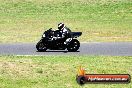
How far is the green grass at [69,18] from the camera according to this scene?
33656 mm

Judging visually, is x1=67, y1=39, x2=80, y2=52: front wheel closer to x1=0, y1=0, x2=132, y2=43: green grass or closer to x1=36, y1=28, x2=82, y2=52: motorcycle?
x1=36, y1=28, x2=82, y2=52: motorcycle

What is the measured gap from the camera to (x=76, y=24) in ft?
130

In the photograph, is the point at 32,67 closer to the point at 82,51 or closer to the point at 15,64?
the point at 15,64

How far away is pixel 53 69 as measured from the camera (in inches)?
726

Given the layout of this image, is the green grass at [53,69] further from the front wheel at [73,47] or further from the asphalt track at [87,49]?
the front wheel at [73,47]

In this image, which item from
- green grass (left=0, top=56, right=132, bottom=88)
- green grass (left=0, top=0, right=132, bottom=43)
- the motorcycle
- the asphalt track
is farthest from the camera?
green grass (left=0, top=0, right=132, bottom=43)

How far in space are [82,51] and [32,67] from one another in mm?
6702

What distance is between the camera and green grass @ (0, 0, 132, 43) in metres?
33.7

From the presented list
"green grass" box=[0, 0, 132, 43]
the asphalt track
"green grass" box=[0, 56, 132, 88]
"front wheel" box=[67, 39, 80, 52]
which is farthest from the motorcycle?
"green grass" box=[0, 0, 132, 43]

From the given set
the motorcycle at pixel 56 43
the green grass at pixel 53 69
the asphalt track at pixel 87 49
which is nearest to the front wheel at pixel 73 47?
the motorcycle at pixel 56 43

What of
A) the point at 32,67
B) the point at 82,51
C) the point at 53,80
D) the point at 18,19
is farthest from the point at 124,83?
the point at 18,19

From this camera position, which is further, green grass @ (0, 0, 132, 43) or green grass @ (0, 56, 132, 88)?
green grass @ (0, 0, 132, 43)

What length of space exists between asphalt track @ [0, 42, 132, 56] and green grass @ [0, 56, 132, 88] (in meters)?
2.27

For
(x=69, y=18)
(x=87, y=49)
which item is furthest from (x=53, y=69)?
(x=69, y=18)
